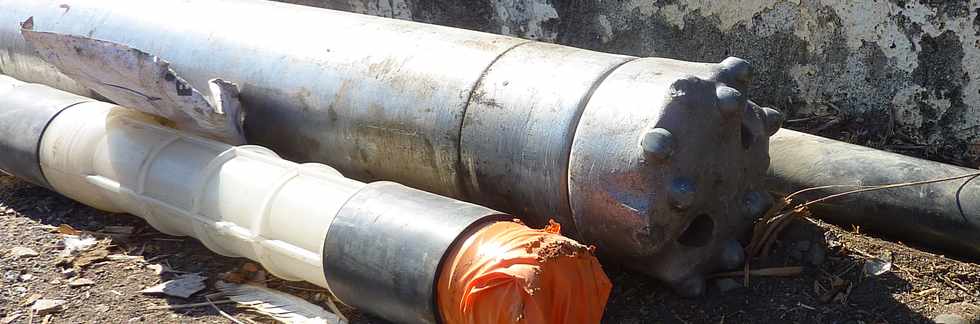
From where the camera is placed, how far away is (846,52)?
382 cm

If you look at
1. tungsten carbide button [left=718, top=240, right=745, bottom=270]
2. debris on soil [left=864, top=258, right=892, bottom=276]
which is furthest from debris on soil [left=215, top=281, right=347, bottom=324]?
debris on soil [left=864, top=258, right=892, bottom=276]

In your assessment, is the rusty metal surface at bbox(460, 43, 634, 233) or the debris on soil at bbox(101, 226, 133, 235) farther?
the debris on soil at bbox(101, 226, 133, 235)

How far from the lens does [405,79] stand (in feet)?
10.6

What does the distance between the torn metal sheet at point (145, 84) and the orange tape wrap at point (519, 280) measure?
137 centimetres

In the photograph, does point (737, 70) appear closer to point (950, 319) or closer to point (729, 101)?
point (729, 101)

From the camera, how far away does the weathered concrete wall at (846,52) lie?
3.62 meters

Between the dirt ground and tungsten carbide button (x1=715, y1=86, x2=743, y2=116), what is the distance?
57 centimetres

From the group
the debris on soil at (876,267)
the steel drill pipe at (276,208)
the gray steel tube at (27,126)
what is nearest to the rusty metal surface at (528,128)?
the steel drill pipe at (276,208)

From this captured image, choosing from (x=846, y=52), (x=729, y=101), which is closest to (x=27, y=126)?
(x=729, y=101)

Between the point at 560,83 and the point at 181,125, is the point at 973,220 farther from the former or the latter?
the point at 181,125

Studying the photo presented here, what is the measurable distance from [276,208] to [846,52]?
91.5 inches

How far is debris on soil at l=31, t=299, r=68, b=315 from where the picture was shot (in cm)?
310

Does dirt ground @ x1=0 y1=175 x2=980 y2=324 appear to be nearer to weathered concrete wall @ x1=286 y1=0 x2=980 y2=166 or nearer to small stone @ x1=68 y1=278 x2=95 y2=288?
small stone @ x1=68 y1=278 x2=95 y2=288

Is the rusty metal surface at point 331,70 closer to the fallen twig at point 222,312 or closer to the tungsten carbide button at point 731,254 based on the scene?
the fallen twig at point 222,312
